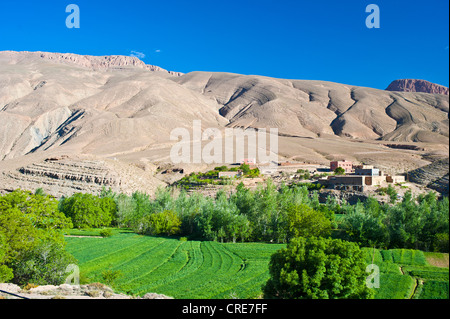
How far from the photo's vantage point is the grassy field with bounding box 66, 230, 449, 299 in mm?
15500

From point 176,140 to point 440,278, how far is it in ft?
339

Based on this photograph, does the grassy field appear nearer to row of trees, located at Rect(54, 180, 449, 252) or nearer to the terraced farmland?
the terraced farmland

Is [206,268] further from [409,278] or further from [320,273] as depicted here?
[320,273]

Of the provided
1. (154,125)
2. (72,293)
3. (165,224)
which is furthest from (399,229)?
(154,125)

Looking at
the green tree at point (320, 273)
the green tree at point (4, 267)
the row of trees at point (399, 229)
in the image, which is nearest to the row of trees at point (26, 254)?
the green tree at point (4, 267)

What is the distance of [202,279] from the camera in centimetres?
A: 1795

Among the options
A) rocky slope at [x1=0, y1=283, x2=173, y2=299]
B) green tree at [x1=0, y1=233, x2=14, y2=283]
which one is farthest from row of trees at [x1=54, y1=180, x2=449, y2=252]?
green tree at [x1=0, y1=233, x2=14, y2=283]

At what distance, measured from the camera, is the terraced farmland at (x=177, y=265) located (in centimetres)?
1611

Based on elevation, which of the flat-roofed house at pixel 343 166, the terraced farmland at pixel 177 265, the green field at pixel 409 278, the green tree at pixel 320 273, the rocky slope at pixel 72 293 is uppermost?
the flat-roofed house at pixel 343 166

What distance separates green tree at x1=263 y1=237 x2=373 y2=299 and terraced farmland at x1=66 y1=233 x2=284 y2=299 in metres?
2.32

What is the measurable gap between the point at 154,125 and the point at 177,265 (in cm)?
10941

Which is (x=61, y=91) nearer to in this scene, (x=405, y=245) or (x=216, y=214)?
(x=216, y=214)

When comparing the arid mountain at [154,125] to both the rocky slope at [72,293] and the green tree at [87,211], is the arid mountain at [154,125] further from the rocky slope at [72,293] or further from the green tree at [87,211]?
the rocky slope at [72,293]
